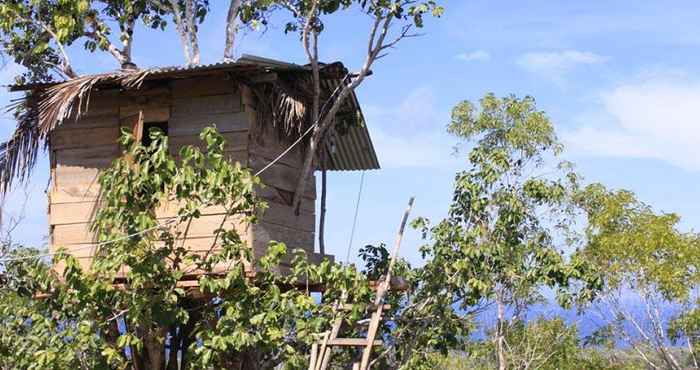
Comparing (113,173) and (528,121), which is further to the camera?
(528,121)

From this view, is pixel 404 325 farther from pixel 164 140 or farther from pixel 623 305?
pixel 623 305

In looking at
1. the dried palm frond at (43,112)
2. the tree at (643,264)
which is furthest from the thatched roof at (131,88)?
the tree at (643,264)

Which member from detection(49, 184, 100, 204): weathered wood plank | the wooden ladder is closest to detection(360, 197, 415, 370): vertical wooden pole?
the wooden ladder

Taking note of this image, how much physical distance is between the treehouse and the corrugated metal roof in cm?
Answer: 2

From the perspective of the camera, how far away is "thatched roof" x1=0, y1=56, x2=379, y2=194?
29.5 feet

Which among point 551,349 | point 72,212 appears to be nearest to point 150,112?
point 72,212

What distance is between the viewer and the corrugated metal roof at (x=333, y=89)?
8922mm

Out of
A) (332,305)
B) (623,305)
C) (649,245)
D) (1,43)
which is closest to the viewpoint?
(332,305)

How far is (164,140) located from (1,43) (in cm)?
516

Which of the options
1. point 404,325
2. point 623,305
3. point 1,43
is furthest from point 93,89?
point 623,305

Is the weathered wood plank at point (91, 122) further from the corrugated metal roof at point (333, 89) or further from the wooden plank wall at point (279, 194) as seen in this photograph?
the wooden plank wall at point (279, 194)

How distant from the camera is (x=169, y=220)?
871 centimetres

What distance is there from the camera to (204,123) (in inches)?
368

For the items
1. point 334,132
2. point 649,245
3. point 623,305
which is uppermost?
point 334,132
